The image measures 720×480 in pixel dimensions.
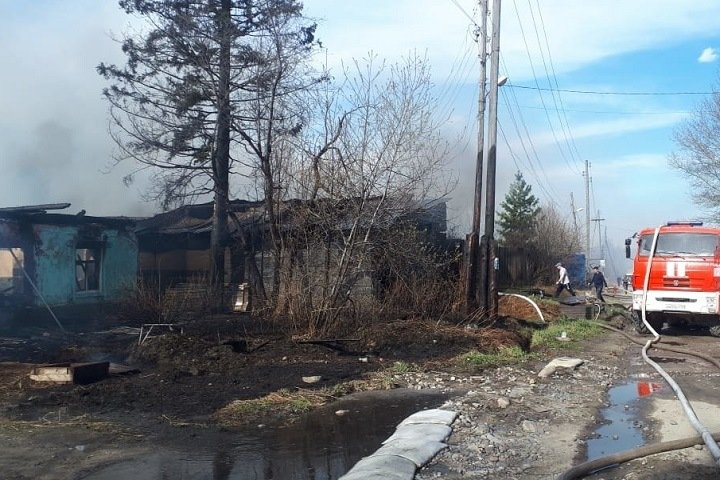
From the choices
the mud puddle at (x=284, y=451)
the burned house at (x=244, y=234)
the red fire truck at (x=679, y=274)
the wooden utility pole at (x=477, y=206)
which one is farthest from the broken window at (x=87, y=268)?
the red fire truck at (x=679, y=274)

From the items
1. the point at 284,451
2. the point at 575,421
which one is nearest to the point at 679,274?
the point at 575,421

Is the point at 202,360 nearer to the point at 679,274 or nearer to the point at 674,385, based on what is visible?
the point at 674,385

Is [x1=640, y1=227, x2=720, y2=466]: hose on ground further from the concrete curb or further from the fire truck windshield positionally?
the concrete curb

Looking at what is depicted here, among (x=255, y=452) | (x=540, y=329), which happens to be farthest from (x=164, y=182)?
(x=255, y=452)

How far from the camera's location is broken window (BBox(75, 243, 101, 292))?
23766 mm

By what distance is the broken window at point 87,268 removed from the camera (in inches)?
936

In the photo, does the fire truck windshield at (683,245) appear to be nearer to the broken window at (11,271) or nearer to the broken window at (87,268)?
the broken window at (11,271)

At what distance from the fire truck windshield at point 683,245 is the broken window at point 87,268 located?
686 inches

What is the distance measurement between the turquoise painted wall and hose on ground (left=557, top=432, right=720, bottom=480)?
16.3m

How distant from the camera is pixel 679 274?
16594 millimetres

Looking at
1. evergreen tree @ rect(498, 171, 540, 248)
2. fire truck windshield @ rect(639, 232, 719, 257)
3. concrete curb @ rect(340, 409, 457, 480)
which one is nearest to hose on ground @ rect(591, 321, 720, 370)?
fire truck windshield @ rect(639, 232, 719, 257)

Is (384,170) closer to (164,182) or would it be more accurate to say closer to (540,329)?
(540,329)

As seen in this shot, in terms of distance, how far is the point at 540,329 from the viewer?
16984mm

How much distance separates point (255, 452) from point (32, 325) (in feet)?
46.5
